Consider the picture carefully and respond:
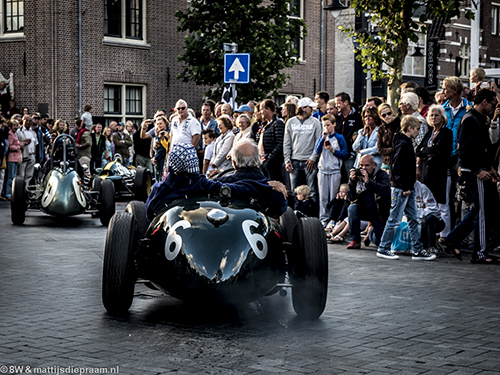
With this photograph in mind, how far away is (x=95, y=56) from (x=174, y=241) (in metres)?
21.6

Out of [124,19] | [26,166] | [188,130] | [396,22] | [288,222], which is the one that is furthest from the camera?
[124,19]

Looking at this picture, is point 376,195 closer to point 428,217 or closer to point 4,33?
point 428,217

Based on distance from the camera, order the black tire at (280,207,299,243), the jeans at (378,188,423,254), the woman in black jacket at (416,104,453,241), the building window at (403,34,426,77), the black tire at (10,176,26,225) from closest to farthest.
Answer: the black tire at (280,207,299,243), the jeans at (378,188,423,254), the woman in black jacket at (416,104,453,241), the black tire at (10,176,26,225), the building window at (403,34,426,77)

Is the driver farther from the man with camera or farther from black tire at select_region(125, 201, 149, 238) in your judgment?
the man with camera

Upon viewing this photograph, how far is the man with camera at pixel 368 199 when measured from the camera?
10648 mm

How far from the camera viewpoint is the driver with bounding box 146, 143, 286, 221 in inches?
267

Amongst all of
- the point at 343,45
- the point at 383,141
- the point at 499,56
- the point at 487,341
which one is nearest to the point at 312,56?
the point at 343,45

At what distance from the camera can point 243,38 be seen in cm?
2491

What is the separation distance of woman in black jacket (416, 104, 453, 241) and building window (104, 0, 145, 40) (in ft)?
61.8

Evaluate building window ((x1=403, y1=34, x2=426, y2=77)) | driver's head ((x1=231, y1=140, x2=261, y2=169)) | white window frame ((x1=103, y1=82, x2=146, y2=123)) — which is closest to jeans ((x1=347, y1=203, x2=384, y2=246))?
driver's head ((x1=231, y1=140, x2=261, y2=169))

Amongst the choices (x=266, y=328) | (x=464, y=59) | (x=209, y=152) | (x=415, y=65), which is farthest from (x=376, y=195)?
(x=464, y=59)

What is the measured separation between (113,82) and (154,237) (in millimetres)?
21822

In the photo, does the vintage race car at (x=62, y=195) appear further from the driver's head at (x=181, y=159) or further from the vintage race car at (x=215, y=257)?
the vintage race car at (x=215, y=257)

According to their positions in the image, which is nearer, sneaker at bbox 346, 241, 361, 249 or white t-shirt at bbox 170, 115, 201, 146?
sneaker at bbox 346, 241, 361, 249
